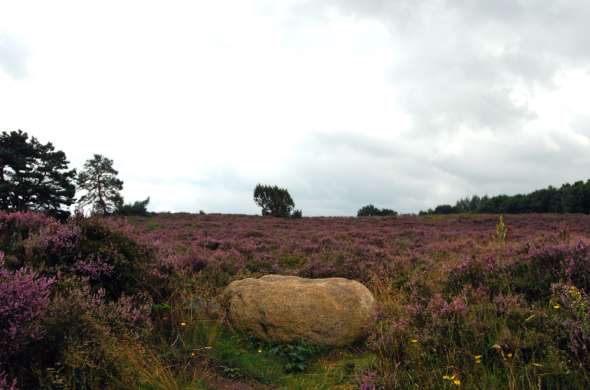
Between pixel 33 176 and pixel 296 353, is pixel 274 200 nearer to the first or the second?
pixel 33 176

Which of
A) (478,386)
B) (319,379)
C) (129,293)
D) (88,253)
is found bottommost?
(319,379)

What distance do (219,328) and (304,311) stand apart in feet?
4.67

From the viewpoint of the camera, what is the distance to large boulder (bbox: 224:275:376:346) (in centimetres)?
674

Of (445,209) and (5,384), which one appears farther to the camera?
(445,209)

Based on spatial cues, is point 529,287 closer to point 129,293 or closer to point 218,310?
point 218,310

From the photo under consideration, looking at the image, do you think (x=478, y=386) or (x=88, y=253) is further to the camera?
(x=88, y=253)

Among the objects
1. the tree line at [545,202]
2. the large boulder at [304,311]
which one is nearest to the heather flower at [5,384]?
the large boulder at [304,311]

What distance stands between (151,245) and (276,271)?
4662 millimetres

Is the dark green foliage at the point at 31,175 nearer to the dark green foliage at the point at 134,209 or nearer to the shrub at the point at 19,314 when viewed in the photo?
the dark green foliage at the point at 134,209

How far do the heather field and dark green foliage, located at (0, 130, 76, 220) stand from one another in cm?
3521

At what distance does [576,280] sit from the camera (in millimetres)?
6332

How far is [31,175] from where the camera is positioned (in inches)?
1494

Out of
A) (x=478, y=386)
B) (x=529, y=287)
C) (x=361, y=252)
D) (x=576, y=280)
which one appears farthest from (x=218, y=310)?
(x=361, y=252)

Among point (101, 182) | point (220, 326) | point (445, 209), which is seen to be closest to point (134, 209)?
point (101, 182)
